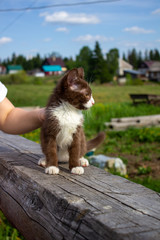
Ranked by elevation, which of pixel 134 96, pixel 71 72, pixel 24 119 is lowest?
pixel 134 96

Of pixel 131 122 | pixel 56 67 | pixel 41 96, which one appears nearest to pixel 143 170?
pixel 56 67

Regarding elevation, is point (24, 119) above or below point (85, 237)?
above

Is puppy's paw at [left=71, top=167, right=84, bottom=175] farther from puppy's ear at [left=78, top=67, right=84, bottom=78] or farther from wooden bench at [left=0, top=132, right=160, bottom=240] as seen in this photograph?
puppy's ear at [left=78, top=67, right=84, bottom=78]

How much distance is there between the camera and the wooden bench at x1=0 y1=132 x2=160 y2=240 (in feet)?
3.90

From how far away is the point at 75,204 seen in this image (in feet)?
4.60

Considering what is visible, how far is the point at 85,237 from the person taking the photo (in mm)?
1205

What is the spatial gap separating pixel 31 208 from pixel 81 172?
446mm

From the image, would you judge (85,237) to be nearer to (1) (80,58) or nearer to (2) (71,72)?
(2) (71,72)

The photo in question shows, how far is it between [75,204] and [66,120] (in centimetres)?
79

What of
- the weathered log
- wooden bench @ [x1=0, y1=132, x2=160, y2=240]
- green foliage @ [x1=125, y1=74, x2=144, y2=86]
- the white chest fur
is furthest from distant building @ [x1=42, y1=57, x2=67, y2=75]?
green foliage @ [x1=125, y1=74, x2=144, y2=86]

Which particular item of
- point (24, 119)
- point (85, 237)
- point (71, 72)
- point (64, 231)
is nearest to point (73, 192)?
point (64, 231)

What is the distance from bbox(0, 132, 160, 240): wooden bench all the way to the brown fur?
0.43ft

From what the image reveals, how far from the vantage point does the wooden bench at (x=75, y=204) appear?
1.19 m

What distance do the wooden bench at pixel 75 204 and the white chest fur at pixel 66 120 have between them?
0.24m
